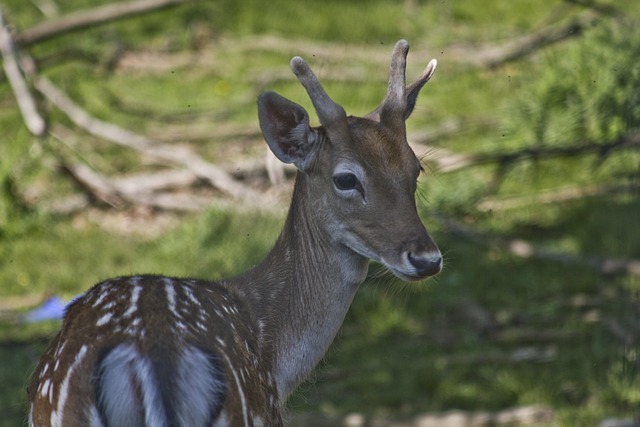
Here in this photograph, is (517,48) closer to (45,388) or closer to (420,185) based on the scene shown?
(420,185)

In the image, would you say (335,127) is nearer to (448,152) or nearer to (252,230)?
(252,230)

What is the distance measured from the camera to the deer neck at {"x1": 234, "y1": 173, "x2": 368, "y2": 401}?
3.86m

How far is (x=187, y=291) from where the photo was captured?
132 inches

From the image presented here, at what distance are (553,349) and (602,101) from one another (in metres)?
1.46

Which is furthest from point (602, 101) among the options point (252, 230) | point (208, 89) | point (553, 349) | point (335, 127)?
point (208, 89)

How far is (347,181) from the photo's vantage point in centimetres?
382

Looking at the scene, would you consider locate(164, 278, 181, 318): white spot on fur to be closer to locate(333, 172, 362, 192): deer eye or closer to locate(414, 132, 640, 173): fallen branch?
locate(333, 172, 362, 192): deer eye

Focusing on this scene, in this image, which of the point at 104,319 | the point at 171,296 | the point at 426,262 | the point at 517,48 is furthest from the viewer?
the point at 517,48

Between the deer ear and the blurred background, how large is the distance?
0.55 meters

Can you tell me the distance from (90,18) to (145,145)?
4.18ft

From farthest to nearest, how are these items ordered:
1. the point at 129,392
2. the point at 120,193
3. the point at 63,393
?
the point at 120,193 → the point at 63,393 → the point at 129,392

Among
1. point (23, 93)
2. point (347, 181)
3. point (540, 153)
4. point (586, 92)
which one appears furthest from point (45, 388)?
point (23, 93)

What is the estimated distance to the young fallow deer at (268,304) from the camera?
2.90m

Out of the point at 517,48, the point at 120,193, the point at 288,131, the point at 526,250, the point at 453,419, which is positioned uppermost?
the point at 288,131
